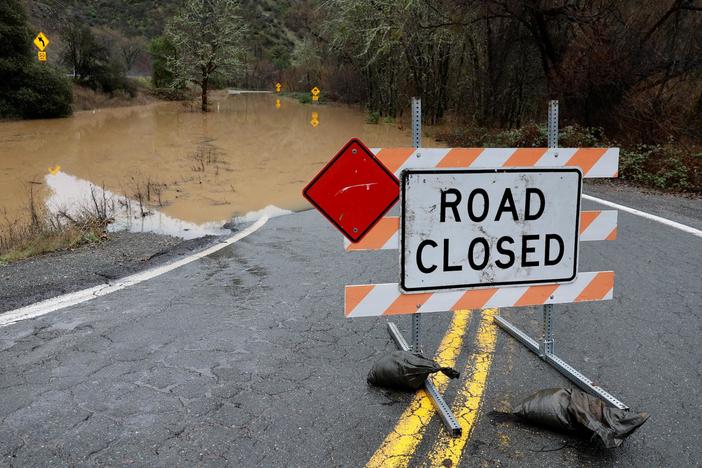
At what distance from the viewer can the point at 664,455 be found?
308 centimetres

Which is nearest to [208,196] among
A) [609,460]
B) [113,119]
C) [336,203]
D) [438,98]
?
[336,203]

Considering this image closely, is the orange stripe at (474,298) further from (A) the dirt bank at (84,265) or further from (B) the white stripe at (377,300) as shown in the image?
(A) the dirt bank at (84,265)

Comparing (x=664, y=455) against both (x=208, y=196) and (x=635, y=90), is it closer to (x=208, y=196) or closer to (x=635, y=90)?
(x=208, y=196)

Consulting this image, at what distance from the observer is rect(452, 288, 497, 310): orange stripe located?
3725 millimetres

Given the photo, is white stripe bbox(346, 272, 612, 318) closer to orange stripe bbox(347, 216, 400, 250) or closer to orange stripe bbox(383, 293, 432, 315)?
orange stripe bbox(383, 293, 432, 315)

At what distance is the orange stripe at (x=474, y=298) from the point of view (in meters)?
3.72

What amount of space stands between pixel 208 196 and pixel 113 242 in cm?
501

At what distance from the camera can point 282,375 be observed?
3.94m

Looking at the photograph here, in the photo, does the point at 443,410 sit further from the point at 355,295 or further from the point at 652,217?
the point at 652,217

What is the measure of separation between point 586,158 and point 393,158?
1373 mm

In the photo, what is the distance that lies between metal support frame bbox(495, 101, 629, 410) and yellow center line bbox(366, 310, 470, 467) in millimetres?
548

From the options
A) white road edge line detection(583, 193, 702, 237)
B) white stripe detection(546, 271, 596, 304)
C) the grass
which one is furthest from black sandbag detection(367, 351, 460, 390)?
white road edge line detection(583, 193, 702, 237)

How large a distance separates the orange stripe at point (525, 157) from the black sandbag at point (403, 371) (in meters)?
1.37

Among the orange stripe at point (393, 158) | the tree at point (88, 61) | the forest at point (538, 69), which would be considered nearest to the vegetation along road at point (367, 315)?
the orange stripe at point (393, 158)
